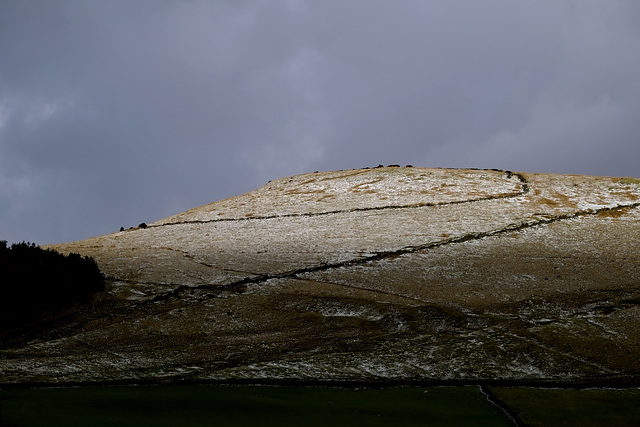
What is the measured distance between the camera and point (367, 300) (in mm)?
16578

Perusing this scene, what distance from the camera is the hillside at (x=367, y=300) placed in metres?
12.1

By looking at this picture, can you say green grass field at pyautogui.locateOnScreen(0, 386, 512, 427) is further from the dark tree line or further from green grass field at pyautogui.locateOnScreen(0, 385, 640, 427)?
the dark tree line

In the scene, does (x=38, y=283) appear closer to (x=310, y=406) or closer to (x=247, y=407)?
(x=247, y=407)

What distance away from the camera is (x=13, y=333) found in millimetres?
14664

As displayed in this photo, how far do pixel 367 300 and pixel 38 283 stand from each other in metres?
9.54

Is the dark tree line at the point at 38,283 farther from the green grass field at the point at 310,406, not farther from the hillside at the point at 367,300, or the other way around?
the green grass field at the point at 310,406

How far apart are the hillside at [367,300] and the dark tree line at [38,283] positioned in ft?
2.68

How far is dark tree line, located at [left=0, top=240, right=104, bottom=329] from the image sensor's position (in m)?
15.6

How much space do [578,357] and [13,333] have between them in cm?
1381

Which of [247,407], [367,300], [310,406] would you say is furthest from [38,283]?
[310,406]

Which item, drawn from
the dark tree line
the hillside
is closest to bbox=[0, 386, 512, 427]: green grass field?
the hillside

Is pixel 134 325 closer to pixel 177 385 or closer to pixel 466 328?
pixel 177 385

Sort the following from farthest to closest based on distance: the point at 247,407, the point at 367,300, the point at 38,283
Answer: the point at 367,300, the point at 38,283, the point at 247,407

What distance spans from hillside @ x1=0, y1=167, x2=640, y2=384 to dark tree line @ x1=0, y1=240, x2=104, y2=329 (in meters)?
0.82
